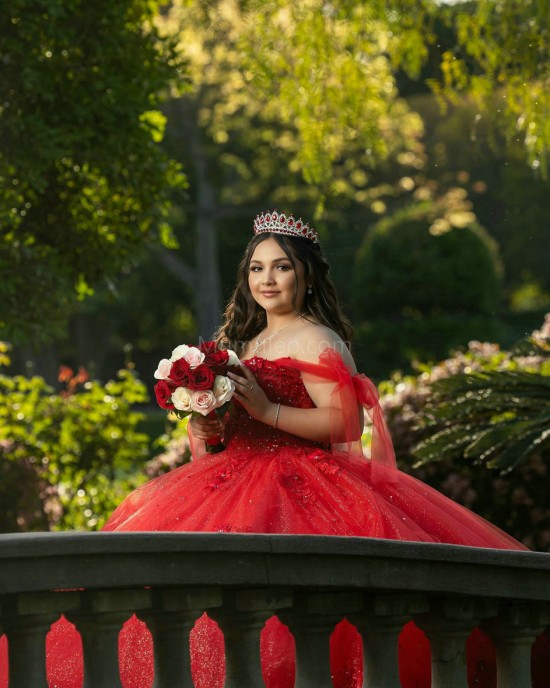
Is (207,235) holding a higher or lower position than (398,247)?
higher

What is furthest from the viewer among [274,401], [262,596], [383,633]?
[274,401]

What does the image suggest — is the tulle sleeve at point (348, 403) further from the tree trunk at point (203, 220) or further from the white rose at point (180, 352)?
the tree trunk at point (203, 220)

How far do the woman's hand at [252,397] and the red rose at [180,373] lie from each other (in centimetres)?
20

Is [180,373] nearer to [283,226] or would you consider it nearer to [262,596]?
[283,226]

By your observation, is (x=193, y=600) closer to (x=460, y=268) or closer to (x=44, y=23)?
(x=44, y=23)

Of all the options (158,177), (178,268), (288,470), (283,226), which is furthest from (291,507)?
(178,268)

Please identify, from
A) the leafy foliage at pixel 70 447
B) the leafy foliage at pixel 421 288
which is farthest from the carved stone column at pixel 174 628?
the leafy foliage at pixel 421 288

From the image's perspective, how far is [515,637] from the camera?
11.3 ft

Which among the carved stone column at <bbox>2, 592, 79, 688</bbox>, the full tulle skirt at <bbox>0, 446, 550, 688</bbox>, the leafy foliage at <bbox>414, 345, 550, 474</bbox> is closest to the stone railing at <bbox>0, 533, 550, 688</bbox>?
the carved stone column at <bbox>2, 592, 79, 688</bbox>

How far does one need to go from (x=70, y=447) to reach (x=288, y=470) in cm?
588

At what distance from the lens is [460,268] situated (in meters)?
24.4

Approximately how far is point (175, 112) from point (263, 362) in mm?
27454

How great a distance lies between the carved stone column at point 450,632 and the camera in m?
3.35

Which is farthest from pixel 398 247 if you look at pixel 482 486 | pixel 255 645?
pixel 255 645
